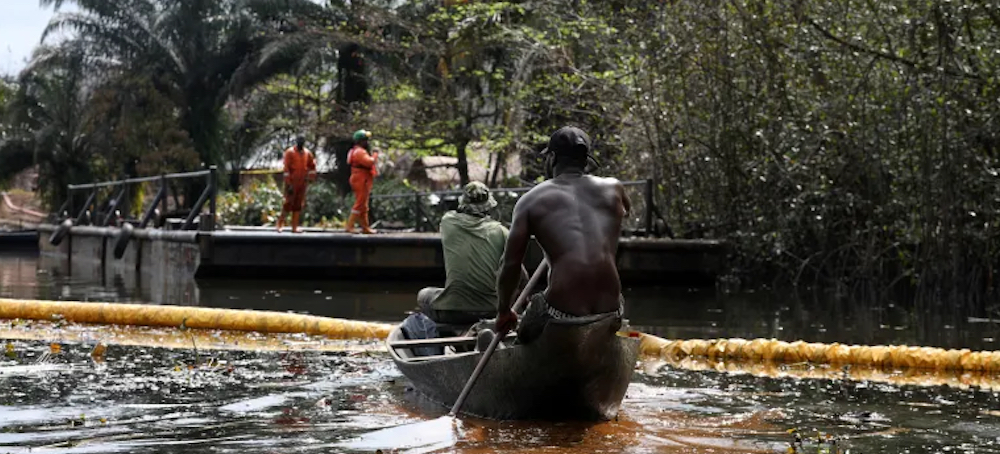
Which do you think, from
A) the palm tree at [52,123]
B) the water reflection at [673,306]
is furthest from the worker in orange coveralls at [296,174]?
the palm tree at [52,123]

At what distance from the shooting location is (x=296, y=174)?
22297mm

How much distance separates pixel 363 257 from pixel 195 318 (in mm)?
8265

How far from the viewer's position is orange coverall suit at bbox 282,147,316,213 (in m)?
22.1

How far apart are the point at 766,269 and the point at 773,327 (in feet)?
23.5

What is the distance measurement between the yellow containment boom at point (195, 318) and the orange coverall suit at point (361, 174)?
27.1 ft

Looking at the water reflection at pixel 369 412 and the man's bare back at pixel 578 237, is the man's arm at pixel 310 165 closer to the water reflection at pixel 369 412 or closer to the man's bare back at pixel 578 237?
the water reflection at pixel 369 412

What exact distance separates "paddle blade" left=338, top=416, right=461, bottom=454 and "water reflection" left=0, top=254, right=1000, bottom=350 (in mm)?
6115

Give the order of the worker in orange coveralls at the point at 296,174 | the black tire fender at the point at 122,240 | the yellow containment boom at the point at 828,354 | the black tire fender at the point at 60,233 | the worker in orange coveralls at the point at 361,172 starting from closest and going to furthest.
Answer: the yellow containment boom at the point at 828,354 → the worker in orange coveralls at the point at 361,172 → the worker in orange coveralls at the point at 296,174 → the black tire fender at the point at 122,240 → the black tire fender at the point at 60,233

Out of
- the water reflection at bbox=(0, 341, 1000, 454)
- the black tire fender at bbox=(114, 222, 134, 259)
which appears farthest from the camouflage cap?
the black tire fender at bbox=(114, 222, 134, 259)

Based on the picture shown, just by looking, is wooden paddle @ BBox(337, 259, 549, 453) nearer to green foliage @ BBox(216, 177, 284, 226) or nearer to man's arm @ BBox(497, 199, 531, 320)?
man's arm @ BBox(497, 199, 531, 320)

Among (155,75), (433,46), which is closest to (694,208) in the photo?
(433,46)

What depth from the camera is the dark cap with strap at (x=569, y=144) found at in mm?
7402

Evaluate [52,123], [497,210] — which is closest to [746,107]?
[497,210]

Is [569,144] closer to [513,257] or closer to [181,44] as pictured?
[513,257]
